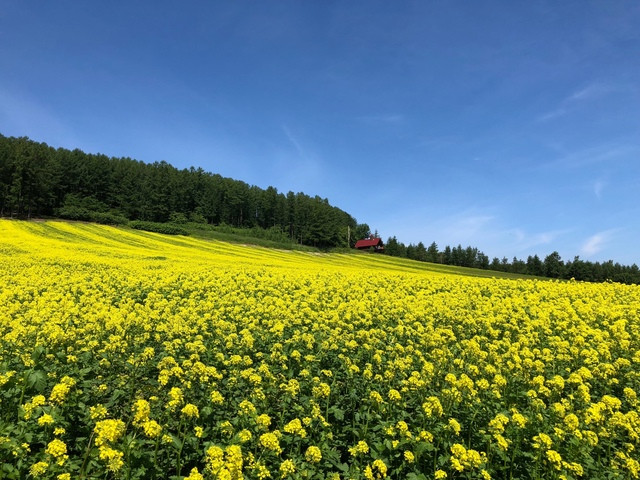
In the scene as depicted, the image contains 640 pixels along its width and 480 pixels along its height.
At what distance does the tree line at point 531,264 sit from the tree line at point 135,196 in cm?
2482

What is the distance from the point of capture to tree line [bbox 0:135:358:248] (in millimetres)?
75938

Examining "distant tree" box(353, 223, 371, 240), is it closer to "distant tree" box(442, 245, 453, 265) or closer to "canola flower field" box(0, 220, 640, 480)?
"distant tree" box(442, 245, 453, 265)

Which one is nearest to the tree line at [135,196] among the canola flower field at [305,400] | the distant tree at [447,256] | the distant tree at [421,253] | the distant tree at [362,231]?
the distant tree at [362,231]

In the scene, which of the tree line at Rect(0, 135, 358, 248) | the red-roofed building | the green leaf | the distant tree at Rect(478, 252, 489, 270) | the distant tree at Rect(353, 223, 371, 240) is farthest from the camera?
the distant tree at Rect(353, 223, 371, 240)

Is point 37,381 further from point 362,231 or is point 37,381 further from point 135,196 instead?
point 362,231

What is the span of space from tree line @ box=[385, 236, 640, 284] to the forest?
0.22 metres

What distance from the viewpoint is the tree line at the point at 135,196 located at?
75938mm

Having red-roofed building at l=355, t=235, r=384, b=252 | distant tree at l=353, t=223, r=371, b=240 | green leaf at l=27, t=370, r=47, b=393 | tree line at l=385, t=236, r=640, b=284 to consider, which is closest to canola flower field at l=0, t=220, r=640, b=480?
green leaf at l=27, t=370, r=47, b=393

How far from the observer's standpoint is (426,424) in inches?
228

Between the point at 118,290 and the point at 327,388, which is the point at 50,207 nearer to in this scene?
the point at 118,290

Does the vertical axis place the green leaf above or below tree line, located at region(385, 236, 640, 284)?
below

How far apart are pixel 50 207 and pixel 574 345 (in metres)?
98.7

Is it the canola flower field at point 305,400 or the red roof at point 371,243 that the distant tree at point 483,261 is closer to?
the red roof at point 371,243

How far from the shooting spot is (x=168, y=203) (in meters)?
96.1
